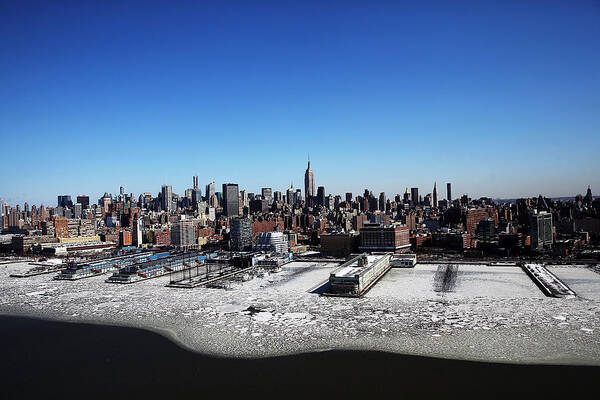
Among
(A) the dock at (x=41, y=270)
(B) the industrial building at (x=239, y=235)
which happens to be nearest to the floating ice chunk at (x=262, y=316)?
(A) the dock at (x=41, y=270)

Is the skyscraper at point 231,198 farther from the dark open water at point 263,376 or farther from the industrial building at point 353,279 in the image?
the dark open water at point 263,376

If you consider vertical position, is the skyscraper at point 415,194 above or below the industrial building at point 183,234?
above

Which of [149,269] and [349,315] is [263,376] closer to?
[349,315]

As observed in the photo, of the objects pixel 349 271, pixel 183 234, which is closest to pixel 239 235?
pixel 183 234

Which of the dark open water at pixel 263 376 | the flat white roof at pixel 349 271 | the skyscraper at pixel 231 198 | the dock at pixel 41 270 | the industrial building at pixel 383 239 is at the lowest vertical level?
the dark open water at pixel 263 376

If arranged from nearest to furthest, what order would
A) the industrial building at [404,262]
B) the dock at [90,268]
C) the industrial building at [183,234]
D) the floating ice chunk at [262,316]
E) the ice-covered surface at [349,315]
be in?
the ice-covered surface at [349,315]
the floating ice chunk at [262,316]
the dock at [90,268]
the industrial building at [404,262]
the industrial building at [183,234]
